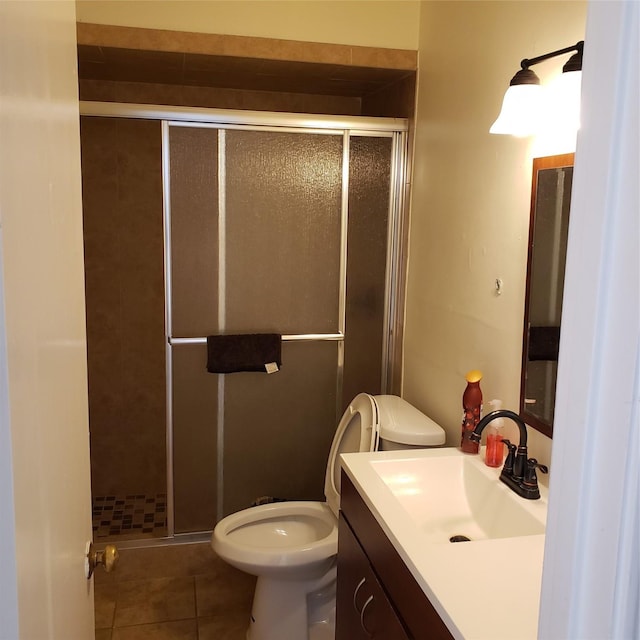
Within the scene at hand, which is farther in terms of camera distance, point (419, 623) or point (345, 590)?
point (345, 590)

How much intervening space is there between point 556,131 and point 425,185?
915 mm

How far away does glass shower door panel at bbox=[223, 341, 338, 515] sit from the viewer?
284 centimetres

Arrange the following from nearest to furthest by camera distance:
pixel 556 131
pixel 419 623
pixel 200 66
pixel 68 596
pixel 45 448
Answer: pixel 45 448 → pixel 68 596 → pixel 419 623 → pixel 556 131 → pixel 200 66

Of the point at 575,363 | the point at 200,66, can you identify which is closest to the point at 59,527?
the point at 575,363

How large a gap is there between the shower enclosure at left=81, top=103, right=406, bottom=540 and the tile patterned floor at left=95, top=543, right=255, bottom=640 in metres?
0.13

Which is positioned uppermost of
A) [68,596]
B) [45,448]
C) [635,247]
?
[635,247]

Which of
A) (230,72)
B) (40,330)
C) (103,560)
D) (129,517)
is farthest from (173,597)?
(40,330)

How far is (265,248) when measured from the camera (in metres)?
2.73

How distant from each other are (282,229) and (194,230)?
353 mm

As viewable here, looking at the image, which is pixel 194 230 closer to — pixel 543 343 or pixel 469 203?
pixel 469 203

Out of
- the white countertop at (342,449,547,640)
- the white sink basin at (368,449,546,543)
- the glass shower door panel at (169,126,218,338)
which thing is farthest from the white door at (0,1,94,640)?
the glass shower door panel at (169,126,218,338)

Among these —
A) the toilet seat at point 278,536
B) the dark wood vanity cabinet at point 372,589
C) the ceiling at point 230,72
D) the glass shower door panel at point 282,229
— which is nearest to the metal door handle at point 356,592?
the dark wood vanity cabinet at point 372,589

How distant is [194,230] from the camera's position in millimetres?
2664

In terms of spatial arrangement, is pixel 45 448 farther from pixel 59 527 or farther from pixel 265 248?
pixel 265 248
